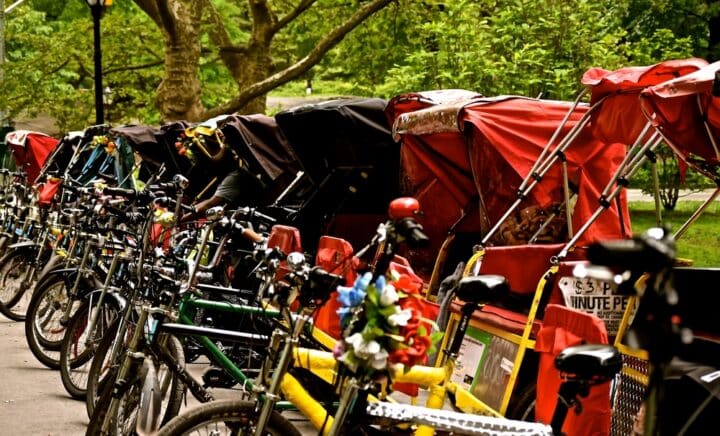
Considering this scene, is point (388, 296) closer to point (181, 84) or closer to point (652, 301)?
point (652, 301)

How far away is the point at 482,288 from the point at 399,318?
0.74 m

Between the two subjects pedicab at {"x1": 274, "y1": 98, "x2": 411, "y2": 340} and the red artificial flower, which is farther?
pedicab at {"x1": 274, "y1": 98, "x2": 411, "y2": 340}

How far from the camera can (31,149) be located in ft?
56.4

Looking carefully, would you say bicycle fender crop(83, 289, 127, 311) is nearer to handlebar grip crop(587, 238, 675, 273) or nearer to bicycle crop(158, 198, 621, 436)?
bicycle crop(158, 198, 621, 436)

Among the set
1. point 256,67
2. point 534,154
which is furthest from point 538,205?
point 256,67

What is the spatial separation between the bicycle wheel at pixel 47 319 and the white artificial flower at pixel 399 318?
550 centimetres

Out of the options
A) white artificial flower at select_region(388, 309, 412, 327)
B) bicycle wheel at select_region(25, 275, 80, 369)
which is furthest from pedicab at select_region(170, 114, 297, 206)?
white artificial flower at select_region(388, 309, 412, 327)

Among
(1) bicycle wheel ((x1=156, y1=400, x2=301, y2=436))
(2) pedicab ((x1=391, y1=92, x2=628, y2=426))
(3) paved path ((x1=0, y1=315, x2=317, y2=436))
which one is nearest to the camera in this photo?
(1) bicycle wheel ((x1=156, y1=400, x2=301, y2=436))

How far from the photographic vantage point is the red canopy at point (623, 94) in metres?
6.32

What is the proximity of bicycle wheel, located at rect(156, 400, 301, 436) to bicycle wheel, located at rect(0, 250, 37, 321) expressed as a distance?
7138 millimetres

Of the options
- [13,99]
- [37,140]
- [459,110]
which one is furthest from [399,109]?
[13,99]

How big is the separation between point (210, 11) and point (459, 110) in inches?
609

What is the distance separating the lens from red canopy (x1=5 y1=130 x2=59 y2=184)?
17.2 metres

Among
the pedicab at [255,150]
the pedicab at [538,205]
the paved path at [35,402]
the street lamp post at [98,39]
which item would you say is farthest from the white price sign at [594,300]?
the street lamp post at [98,39]
